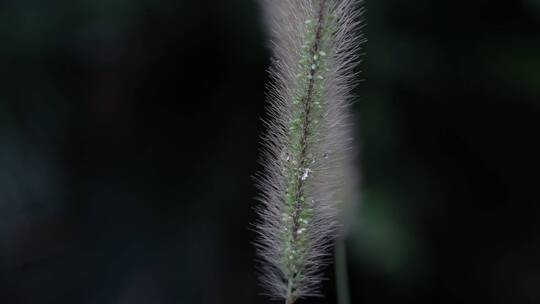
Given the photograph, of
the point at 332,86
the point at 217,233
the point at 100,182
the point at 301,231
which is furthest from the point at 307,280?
the point at 100,182

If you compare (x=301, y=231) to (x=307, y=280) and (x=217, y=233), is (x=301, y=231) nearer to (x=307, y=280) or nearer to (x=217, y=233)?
(x=307, y=280)

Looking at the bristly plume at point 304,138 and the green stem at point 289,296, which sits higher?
the bristly plume at point 304,138

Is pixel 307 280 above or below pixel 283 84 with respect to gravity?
Result: below

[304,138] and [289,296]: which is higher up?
[304,138]

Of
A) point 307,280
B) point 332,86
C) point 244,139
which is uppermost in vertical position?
point 244,139

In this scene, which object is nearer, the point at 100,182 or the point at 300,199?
the point at 300,199

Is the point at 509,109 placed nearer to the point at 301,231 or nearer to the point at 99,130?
the point at 99,130

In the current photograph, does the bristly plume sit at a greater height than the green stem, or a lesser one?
greater

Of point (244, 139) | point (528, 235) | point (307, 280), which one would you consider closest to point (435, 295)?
point (528, 235)
